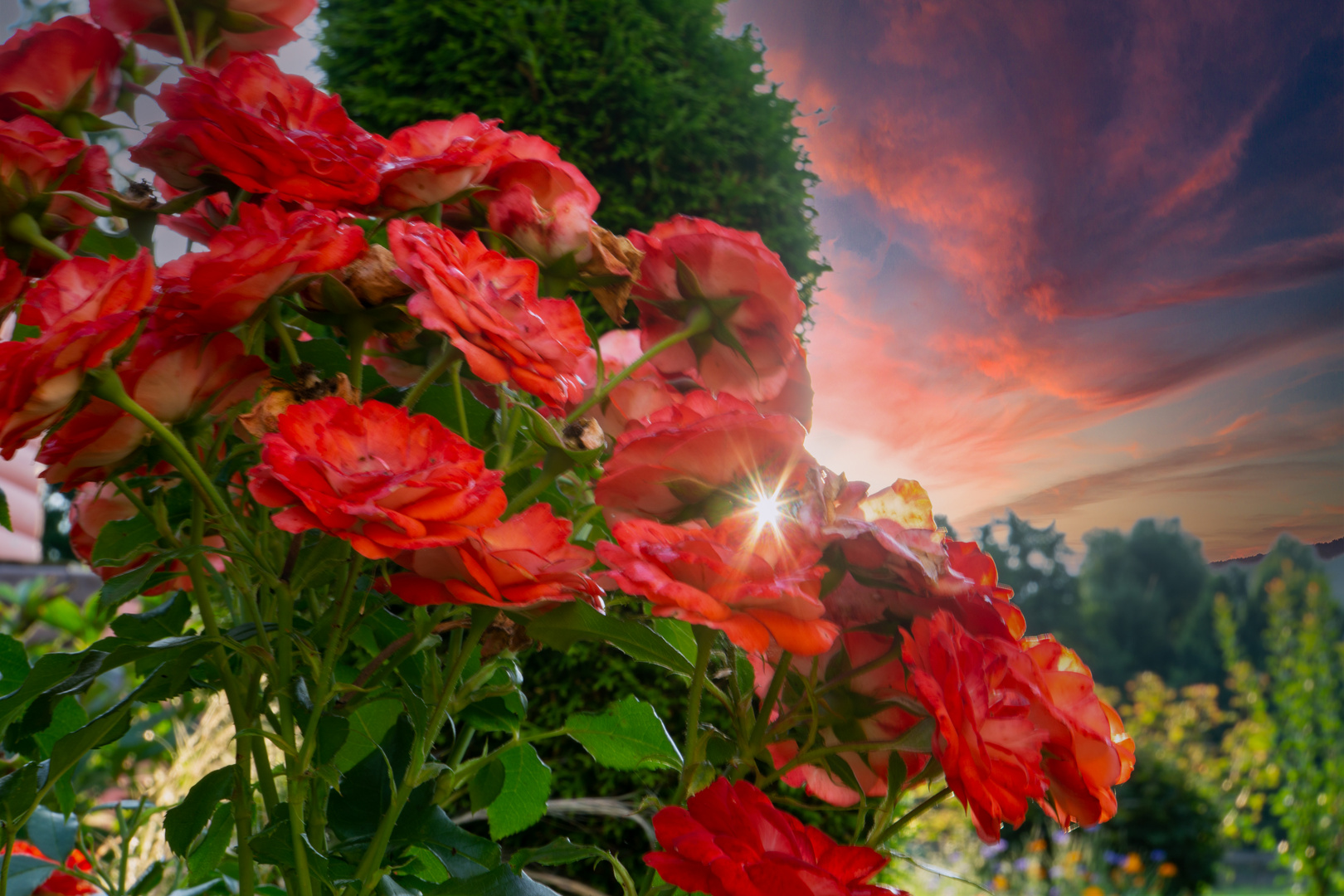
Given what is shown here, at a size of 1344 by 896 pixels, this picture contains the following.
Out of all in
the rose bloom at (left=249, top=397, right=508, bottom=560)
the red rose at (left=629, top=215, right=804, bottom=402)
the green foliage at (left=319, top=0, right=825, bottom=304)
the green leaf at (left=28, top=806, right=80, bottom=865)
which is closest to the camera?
the rose bloom at (left=249, top=397, right=508, bottom=560)

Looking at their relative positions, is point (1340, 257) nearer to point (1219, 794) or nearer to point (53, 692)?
point (1219, 794)

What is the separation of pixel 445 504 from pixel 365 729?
191 millimetres

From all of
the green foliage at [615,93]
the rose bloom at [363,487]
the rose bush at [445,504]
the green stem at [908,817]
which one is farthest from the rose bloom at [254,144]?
the green foliage at [615,93]

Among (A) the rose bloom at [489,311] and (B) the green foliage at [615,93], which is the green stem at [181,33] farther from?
(B) the green foliage at [615,93]

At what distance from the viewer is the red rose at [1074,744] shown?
1.00ft

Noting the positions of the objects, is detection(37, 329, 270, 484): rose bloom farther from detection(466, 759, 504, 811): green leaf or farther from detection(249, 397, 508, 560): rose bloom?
detection(466, 759, 504, 811): green leaf

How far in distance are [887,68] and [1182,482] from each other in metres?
4.44

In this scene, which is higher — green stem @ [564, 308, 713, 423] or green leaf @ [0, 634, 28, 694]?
green stem @ [564, 308, 713, 423]

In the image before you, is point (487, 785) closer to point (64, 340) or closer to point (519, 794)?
point (519, 794)

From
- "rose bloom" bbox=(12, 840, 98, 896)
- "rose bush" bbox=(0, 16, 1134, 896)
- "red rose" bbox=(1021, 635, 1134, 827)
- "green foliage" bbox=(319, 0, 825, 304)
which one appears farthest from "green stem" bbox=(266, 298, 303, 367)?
"green foliage" bbox=(319, 0, 825, 304)

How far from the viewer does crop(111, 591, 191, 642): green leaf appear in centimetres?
43

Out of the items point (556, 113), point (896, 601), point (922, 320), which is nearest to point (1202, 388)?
point (922, 320)

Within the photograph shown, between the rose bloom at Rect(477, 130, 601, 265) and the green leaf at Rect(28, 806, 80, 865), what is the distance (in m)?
0.47

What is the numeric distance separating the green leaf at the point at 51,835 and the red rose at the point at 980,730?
54 centimetres
